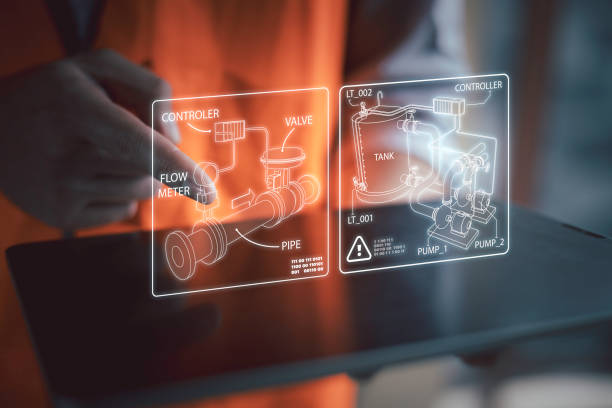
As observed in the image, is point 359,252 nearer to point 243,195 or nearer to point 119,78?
point 243,195

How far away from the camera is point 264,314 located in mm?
594

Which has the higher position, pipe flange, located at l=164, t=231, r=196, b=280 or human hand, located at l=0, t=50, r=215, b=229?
human hand, located at l=0, t=50, r=215, b=229

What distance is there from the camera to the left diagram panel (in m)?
0.59

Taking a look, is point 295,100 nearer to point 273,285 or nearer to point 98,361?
point 273,285

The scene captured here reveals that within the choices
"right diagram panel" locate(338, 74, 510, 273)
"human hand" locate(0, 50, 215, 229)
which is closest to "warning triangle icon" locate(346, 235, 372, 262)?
"right diagram panel" locate(338, 74, 510, 273)

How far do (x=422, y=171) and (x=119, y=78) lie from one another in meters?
0.28

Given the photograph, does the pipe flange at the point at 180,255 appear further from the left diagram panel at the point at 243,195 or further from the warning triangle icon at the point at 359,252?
the warning triangle icon at the point at 359,252

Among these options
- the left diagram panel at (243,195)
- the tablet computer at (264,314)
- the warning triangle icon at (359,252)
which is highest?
the left diagram panel at (243,195)

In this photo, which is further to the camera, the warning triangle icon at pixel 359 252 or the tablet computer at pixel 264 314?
the warning triangle icon at pixel 359 252

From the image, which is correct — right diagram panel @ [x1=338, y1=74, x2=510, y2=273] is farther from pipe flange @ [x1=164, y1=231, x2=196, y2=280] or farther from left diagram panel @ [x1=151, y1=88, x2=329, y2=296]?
pipe flange @ [x1=164, y1=231, x2=196, y2=280]

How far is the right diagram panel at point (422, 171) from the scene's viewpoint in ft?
2.12

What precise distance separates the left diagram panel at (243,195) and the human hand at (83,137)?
0.04ft

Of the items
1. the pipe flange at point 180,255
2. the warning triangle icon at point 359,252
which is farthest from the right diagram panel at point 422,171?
the pipe flange at point 180,255

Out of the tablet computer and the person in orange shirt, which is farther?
the person in orange shirt
